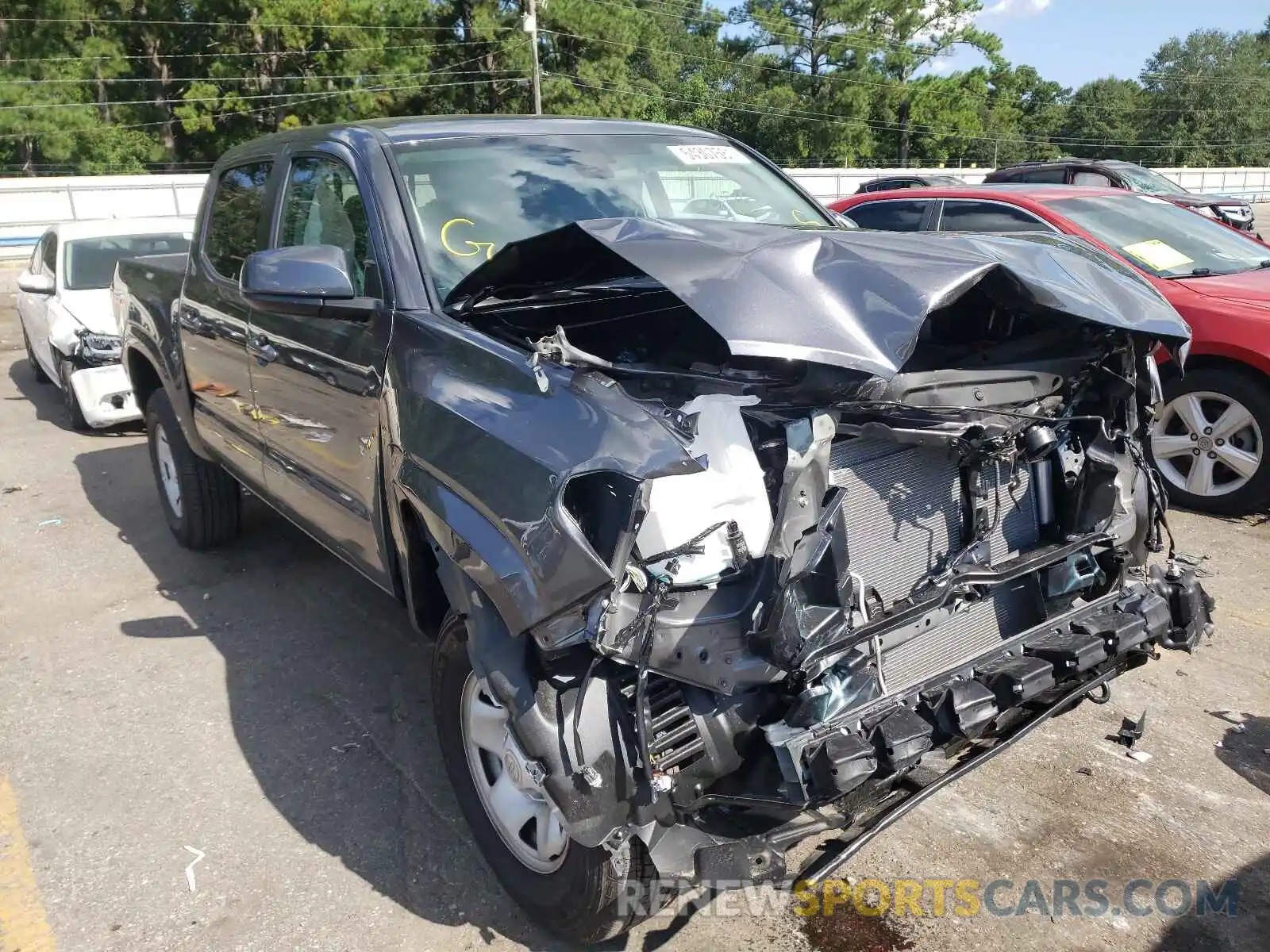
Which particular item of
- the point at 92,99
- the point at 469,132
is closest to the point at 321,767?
the point at 469,132

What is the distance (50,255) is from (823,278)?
9405mm

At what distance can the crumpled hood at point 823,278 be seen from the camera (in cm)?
217

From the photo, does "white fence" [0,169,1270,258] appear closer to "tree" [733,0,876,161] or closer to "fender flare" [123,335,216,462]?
"fender flare" [123,335,216,462]

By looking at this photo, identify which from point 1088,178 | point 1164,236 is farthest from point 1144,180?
point 1164,236

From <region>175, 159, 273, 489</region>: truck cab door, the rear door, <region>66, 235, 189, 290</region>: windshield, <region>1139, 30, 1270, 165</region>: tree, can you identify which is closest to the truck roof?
<region>175, 159, 273, 489</region>: truck cab door

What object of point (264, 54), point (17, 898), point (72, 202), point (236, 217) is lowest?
point (17, 898)

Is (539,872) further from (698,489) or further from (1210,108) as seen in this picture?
(1210,108)

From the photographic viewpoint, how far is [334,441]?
132 inches

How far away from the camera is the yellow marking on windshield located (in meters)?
3.16

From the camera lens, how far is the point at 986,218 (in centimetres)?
673

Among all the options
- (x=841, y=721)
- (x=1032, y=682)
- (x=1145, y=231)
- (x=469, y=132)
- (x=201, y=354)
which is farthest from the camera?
(x=1145, y=231)

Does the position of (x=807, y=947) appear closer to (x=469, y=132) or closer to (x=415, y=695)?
(x=415, y=695)

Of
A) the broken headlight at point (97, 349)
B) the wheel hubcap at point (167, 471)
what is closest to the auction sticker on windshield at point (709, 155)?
the wheel hubcap at point (167, 471)

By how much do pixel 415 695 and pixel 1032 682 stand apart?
2405 millimetres
